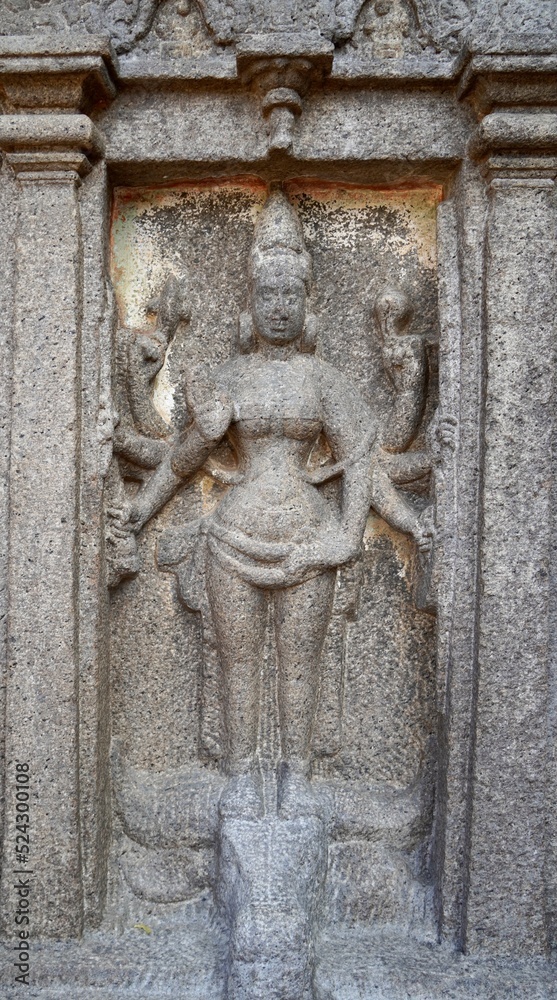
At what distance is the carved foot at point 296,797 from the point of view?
329cm

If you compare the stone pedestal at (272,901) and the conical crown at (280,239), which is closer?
the stone pedestal at (272,901)

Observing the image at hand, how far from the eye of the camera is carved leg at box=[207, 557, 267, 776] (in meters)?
3.29

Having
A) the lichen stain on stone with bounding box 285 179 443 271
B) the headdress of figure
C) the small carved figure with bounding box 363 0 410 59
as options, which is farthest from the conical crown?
the small carved figure with bounding box 363 0 410 59

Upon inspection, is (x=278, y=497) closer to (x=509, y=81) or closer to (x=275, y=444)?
(x=275, y=444)

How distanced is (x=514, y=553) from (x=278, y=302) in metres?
1.31

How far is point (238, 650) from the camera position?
3328 mm

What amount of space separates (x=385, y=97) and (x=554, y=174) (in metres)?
0.69

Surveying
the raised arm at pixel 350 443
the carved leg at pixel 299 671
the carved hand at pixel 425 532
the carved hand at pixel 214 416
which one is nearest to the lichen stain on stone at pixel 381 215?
the raised arm at pixel 350 443

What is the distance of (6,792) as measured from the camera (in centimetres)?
312

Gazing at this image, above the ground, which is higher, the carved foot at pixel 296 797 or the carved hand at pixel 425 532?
the carved hand at pixel 425 532

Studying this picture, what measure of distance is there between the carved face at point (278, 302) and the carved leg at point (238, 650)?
3.08 feet

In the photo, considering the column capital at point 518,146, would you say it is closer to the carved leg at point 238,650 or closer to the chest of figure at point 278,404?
the chest of figure at point 278,404

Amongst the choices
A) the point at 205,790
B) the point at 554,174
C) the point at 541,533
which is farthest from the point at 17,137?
the point at 205,790

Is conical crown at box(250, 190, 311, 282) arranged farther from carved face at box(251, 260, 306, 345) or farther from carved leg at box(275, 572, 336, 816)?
carved leg at box(275, 572, 336, 816)
